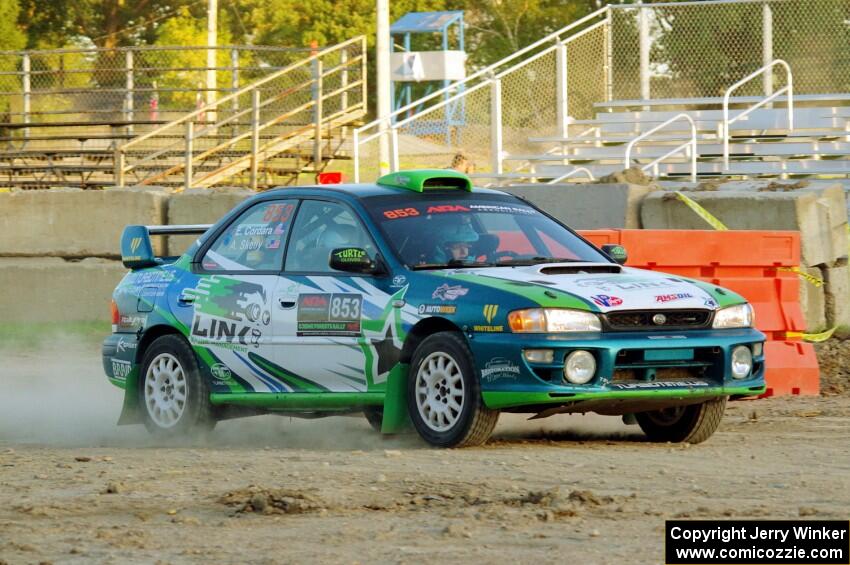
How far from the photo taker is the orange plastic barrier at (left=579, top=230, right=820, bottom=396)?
11.5 meters

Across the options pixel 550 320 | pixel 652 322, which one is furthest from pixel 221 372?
pixel 652 322

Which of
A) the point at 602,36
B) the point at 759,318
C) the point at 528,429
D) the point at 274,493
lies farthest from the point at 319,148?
the point at 274,493

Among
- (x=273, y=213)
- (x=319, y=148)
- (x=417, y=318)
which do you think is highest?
(x=319, y=148)

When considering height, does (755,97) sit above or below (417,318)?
above

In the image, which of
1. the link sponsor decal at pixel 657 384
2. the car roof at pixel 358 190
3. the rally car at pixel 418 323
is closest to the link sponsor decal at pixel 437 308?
the rally car at pixel 418 323

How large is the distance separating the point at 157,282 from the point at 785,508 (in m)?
4.80

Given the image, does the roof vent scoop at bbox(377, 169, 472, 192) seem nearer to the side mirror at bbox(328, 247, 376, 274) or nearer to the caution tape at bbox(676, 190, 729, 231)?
the side mirror at bbox(328, 247, 376, 274)

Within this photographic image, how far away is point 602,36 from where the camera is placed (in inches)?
926

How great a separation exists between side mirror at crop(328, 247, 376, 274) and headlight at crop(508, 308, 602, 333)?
1.02m

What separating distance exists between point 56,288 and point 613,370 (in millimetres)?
9516

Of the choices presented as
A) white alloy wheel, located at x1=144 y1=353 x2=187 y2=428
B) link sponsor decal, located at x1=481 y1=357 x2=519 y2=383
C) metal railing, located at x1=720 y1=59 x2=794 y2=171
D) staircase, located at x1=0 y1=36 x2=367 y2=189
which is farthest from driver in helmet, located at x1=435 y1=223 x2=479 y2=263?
staircase, located at x1=0 y1=36 x2=367 y2=189

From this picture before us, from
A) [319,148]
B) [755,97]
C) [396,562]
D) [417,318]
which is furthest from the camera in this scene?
[319,148]

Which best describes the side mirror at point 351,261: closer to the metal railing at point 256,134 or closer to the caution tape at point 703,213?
the caution tape at point 703,213

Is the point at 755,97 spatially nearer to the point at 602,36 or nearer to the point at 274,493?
the point at 602,36
